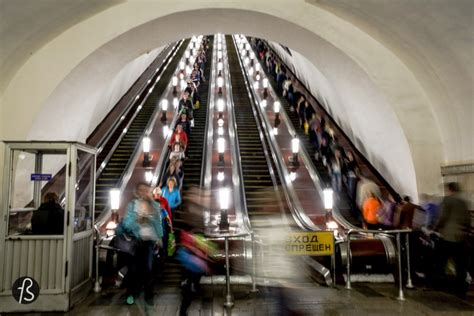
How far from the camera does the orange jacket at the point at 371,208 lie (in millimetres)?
6055

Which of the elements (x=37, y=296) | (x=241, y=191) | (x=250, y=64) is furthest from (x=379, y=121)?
(x=250, y=64)

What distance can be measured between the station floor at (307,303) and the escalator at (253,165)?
315cm

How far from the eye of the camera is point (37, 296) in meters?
4.16

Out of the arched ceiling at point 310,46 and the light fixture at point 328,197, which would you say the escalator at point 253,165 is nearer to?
the light fixture at point 328,197

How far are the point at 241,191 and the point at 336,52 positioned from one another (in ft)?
13.2

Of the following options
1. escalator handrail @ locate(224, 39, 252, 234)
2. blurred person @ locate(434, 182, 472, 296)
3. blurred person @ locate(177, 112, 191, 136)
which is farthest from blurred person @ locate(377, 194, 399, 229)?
blurred person @ locate(177, 112, 191, 136)

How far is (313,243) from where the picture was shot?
15.4 ft

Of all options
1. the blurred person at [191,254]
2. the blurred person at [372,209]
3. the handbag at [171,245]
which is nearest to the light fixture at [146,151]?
the handbag at [171,245]

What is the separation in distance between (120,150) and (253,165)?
4086 mm

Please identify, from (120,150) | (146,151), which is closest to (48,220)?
(146,151)

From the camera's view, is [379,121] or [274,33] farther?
[379,121]

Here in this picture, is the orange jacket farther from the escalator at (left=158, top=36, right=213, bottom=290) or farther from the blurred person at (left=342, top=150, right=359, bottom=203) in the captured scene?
the escalator at (left=158, top=36, right=213, bottom=290)

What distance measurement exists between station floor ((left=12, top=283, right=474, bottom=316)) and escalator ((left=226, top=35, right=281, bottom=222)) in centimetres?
315

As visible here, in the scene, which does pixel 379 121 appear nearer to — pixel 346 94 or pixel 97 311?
pixel 346 94
